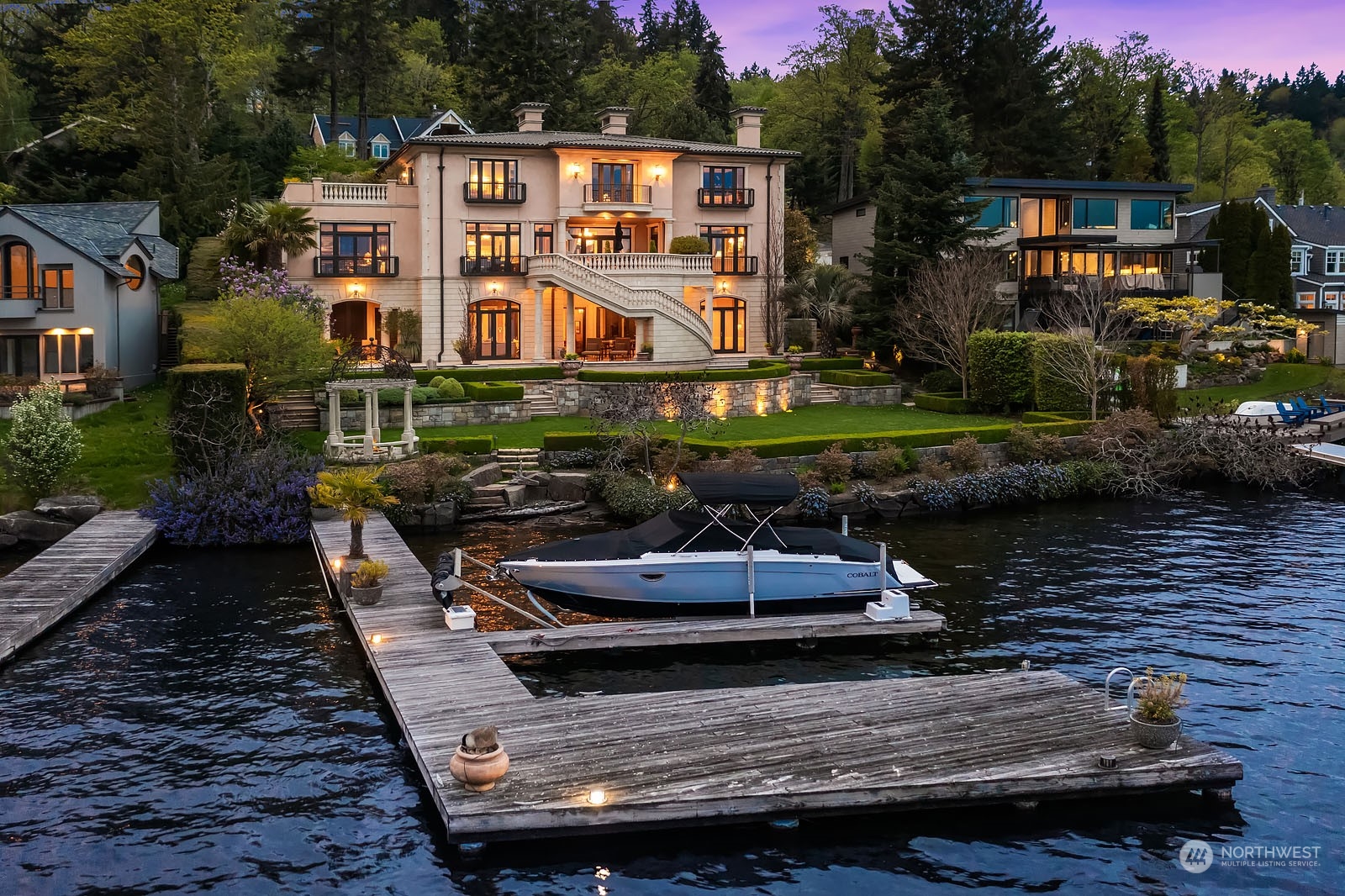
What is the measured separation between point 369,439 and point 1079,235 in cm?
4322

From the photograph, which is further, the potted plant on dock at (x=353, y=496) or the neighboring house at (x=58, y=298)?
the neighboring house at (x=58, y=298)

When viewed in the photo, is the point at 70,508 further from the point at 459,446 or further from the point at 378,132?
the point at 378,132

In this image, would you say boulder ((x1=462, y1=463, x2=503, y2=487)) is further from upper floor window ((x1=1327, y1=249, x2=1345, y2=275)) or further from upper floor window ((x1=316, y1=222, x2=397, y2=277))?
upper floor window ((x1=1327, y1=249, x2=1345, y2=275))

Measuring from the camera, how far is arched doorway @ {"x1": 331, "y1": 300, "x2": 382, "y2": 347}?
181ft

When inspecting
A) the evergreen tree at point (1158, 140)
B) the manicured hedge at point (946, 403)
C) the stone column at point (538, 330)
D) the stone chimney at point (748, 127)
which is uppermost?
the evergreen tree at point (1158, 140)

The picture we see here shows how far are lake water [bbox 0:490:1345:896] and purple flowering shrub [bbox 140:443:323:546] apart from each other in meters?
1.04

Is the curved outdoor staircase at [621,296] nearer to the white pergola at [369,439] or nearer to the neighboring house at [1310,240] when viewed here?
the white pergola at [369,439]

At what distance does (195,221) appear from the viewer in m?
60.5

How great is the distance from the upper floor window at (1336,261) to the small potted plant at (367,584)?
251 feet

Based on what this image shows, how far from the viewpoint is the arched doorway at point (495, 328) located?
5456 centimetres

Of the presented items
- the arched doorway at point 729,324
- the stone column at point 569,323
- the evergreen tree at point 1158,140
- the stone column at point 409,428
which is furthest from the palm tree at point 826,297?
the evergreen tree at point 1158,140

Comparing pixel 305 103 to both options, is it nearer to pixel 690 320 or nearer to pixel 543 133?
pixel 543 133
